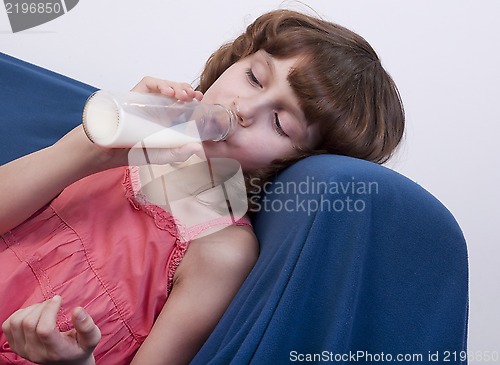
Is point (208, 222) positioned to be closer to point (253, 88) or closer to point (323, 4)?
point (253, 88)

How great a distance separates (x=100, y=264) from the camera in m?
0.88

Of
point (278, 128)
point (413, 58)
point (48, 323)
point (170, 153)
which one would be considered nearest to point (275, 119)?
point (278, 128)

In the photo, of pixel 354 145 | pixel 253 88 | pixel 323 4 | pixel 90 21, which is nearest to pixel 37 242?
pixel 253 88

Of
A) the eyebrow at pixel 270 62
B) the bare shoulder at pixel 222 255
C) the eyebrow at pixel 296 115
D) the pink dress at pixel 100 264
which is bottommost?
the pink dress at pixel 100 264

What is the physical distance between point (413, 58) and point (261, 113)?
2.18 feet

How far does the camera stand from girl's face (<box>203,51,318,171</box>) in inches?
35.1

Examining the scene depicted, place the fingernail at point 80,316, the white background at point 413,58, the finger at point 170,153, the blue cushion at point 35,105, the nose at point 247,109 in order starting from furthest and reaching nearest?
the white background at point 413,58 → the blue cushion at point 35,105 → the nose at point 247,109 → the finger at point 170,153 → the fingernail at point 80,316

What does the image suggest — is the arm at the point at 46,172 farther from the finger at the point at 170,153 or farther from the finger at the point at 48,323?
the finger at the point at 48,323

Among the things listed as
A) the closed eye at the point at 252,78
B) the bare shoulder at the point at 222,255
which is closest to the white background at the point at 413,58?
the closed eye at the point at 252,78

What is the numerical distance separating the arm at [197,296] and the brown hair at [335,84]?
14 centimetres

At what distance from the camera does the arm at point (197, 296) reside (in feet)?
2.67

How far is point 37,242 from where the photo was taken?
0.90 meters

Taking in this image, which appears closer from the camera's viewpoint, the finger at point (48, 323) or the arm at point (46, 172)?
the finger at point (48, 323)

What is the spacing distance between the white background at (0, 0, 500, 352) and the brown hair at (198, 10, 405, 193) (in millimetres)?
401
